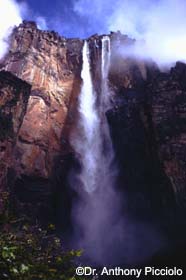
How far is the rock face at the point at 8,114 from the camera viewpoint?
25.8 m

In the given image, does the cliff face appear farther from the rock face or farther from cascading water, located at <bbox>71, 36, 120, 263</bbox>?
cascading water, located at <bbox>71, 36, 120, 263</bbox>

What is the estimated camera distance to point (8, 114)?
1045 inches

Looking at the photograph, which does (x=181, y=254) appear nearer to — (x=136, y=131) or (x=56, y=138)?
(x=136, y=131)

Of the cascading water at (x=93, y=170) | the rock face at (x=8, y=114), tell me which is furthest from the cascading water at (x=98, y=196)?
the rock face at (x=8, y=114)

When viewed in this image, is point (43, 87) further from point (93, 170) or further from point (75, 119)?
point (93, 170)

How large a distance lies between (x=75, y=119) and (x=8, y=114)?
12.0 meters

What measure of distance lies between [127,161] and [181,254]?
32.8 ft

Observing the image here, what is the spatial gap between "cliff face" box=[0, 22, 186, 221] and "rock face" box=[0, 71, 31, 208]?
0.65 m

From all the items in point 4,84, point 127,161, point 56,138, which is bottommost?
point 127,161

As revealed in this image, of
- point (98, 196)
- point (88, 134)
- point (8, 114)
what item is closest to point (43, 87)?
point (88, 134)

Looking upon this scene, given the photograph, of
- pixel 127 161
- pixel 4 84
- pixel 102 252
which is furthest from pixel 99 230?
pixel 4 84

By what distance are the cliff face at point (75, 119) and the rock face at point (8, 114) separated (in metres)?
0.65

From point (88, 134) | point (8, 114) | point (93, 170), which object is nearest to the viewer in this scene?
point (8, 114)

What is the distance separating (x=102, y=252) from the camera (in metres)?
30.6
